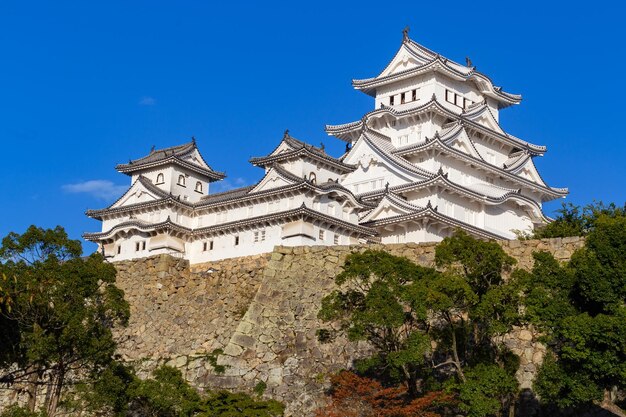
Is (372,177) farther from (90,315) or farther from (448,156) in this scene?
(90,315)

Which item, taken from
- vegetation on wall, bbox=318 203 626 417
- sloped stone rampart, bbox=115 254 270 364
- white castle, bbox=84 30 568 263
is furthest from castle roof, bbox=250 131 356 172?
vegetation on wall, bbox=318 203 626 417

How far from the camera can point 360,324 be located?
28.4m

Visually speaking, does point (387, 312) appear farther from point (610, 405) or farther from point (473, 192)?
point (473, 192)

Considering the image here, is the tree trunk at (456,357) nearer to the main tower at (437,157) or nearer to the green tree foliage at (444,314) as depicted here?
the green tree foliage at (444,314)

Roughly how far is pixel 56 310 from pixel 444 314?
10250 millimetres

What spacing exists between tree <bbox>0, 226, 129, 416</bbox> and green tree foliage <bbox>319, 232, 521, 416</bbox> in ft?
20.2

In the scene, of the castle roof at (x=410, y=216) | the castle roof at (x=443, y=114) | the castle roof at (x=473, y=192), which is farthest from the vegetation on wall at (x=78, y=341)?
the castle roof at (x=443, y=114)

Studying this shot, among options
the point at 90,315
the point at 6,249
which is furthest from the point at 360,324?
the point at 6,249

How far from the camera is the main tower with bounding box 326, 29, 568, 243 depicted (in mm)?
57875

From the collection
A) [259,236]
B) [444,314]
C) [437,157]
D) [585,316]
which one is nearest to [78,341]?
[444,314]

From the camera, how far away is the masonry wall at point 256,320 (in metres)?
32.5

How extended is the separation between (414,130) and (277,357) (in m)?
34.6

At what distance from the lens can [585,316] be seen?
2586 centimetres

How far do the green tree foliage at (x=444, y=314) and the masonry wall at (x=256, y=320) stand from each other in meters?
2.68
